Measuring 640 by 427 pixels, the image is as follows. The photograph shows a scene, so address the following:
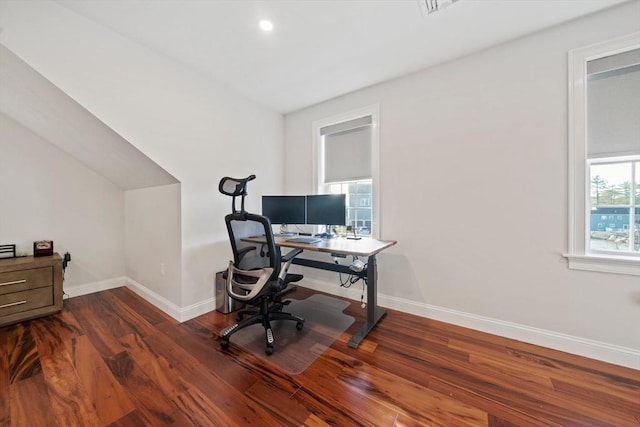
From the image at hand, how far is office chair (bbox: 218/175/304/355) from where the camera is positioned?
73.0 inches

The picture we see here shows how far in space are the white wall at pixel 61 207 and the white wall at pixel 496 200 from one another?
12.4 ft

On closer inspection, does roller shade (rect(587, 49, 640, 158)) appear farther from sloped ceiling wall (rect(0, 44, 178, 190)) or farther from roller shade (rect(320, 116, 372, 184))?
sloped ceiling wall (rect(0, 44, 178, 190))

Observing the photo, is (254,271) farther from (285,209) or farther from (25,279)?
(25,279)

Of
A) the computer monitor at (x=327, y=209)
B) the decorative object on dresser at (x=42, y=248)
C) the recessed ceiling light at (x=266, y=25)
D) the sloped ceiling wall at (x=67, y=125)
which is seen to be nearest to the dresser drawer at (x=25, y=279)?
the decorative object on dresser at (x=42, y=248)

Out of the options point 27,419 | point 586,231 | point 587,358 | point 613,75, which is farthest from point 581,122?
point 27,419

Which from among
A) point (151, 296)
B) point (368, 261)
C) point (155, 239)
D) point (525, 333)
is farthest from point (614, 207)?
point (151, 296)

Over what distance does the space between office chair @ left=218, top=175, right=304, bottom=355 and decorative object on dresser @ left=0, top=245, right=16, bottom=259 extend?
2614 mm

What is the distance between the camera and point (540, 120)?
193 centimetres

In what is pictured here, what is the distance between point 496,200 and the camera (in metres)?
2.11

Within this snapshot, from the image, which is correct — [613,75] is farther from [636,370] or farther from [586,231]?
[636,370]

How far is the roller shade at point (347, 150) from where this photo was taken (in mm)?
2883

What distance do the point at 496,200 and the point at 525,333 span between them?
1.16 m

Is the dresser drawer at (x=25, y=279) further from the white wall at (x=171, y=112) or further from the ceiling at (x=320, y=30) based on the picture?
the ceiling at (x=320, y=30)

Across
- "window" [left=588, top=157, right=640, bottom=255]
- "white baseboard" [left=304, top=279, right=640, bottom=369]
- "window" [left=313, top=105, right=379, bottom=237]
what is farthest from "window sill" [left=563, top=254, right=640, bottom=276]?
"window" [left=313, top=105, right=379, bottom=237]
